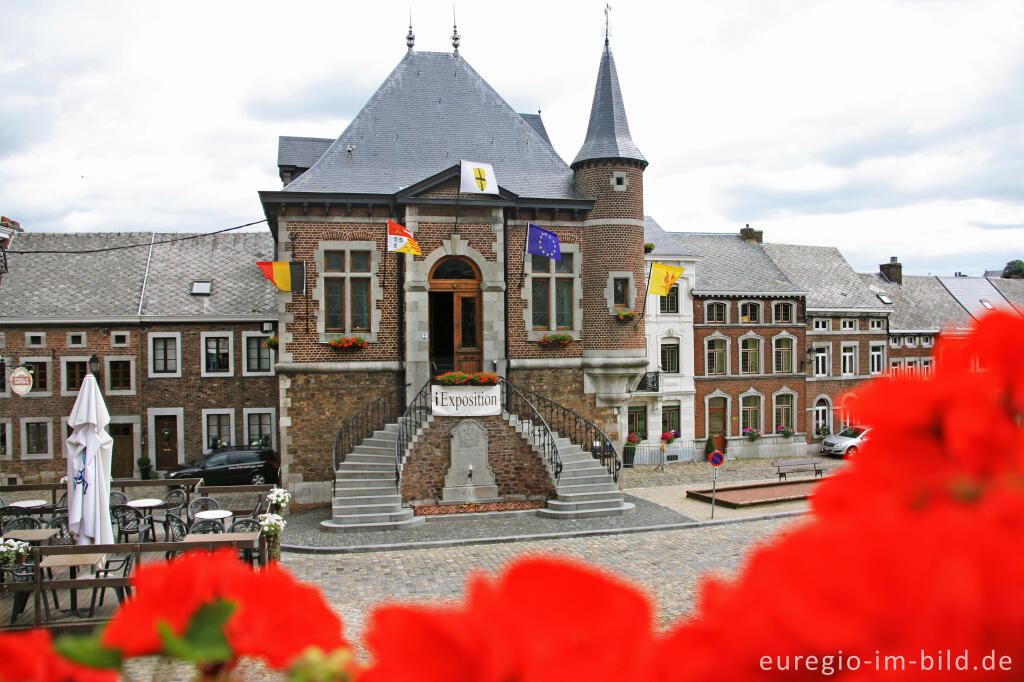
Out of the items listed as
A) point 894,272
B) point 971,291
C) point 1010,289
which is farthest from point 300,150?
point 1010,289

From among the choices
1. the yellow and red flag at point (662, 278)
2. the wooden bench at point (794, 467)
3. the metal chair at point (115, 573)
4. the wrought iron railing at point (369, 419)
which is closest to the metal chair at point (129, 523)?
the metal chair at point (115, 573)

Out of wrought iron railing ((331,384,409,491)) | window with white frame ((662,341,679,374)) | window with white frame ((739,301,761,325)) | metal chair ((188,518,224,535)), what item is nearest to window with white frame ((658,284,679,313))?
window with white frame ((662,341,679,374))

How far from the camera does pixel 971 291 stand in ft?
127

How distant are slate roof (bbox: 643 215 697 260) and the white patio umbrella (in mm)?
20868

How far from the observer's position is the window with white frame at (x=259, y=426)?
2442 centimetres

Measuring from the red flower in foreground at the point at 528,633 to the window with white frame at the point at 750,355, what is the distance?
2965 cm

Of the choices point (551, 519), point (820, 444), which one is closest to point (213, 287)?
point (551, 519)

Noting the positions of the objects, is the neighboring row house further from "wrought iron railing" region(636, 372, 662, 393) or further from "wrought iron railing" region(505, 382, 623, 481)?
"wrought iron railing" region(636, 372, 662, 393)

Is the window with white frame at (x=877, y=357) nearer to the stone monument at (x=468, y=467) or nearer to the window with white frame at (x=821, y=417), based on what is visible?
the window with white frame at (x=821, y=417)

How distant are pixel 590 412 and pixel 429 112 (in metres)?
9.76

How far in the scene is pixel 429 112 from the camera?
19641mm

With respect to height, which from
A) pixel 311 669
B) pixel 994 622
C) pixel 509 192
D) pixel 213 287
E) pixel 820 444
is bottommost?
pixel 820 444

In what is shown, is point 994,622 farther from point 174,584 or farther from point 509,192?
point 509,192

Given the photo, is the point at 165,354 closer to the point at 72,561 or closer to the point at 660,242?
the point at 72,561
